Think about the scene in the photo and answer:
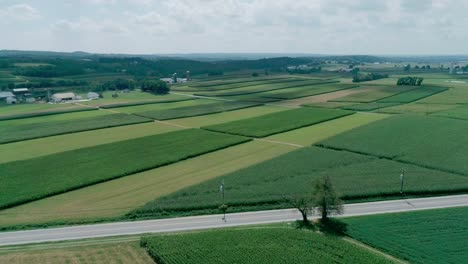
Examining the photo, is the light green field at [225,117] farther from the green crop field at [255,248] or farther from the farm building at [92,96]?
the green crop field at [255,248]

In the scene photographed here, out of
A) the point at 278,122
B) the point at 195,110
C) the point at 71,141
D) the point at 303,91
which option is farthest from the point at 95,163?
the point at 303,91

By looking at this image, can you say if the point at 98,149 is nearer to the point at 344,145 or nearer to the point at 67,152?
the point at 67,152

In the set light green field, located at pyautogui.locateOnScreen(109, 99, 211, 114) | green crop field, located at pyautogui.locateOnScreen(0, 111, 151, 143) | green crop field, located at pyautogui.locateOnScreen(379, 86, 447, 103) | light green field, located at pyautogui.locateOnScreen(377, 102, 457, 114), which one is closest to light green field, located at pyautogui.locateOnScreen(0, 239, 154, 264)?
green crop field, located at pyautogui.locateOnScreen(0, 111, 151, 143)

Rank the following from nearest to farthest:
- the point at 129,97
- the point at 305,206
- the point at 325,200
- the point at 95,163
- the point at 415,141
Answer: the point at 325,200 → the point at 305,206 → the point at 95,163 → the point at 415,141 → the point at 129,97

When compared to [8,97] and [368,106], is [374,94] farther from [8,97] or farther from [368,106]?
[8,97]

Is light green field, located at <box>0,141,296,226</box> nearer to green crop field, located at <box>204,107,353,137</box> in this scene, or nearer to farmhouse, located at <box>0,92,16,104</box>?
green crop field, located at <box>204,107,353,137</box>
